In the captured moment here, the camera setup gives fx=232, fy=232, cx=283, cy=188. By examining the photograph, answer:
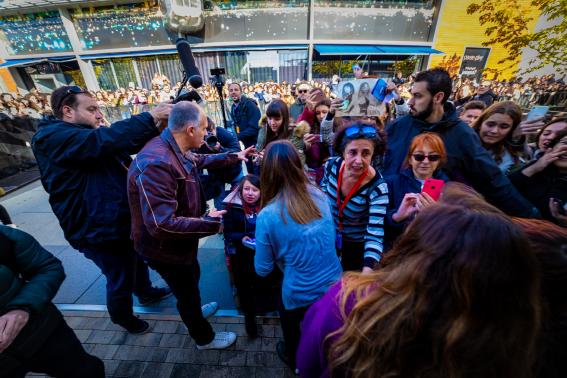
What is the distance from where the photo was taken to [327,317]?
870 mm

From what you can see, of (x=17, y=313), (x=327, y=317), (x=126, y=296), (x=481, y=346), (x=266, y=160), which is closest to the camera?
(x=481, y=346)

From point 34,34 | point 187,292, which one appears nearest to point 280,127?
point 187,292

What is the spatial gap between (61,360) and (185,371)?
3.27 ft

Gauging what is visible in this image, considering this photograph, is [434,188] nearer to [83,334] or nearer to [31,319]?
[31,319]

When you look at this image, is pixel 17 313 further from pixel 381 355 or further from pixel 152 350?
pixel 381 355

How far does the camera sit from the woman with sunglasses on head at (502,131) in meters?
2.50

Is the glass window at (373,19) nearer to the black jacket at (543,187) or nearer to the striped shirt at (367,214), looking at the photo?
the black jacket at (543,187)

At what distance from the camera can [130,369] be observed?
2160mm

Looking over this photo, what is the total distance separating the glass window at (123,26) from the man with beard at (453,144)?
56.9ft

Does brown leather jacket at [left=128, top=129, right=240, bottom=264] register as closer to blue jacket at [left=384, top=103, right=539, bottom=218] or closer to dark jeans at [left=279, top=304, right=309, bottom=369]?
dark jeans at [left=279, top=304, right=309, bottom=369]

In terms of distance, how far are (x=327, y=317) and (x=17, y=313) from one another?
173 cm

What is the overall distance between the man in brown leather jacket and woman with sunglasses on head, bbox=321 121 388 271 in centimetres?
108

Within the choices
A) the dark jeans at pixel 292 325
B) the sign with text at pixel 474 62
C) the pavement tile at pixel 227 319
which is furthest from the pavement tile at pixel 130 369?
the sign with text at pixel 474 62

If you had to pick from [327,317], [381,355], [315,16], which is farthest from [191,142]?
[315,16]
